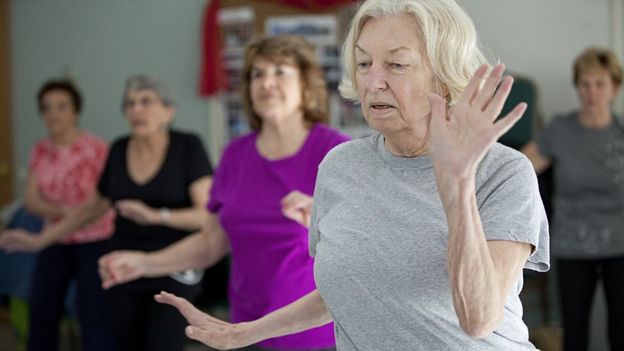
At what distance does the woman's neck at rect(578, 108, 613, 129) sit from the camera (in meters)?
3.78

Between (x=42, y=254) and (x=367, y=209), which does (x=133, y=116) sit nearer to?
(x=42, y=254)

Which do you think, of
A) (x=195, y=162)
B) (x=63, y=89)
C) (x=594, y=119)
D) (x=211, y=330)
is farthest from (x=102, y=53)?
(x=211, y=330)

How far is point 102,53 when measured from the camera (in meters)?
5.14

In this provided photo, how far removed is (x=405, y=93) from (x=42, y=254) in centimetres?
290

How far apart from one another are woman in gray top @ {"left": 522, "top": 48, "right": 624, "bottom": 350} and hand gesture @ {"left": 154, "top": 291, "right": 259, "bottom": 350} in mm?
2403

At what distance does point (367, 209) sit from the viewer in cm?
140

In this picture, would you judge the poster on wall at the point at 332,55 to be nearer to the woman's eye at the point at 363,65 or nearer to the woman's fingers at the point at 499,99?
the woman's eye at the point at 363,65

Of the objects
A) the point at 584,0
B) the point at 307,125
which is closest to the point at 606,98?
the point at 584,0

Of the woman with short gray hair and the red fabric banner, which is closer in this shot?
the woman with short gray hair

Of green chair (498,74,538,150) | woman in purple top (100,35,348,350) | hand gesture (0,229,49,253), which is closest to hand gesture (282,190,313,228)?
woman in purple top (100,35,348,350)

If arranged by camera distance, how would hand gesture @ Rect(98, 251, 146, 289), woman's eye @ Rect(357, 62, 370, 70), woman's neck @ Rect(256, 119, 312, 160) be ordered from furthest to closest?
hand gesture @ Rect(98, 251, 146, 289) < woman's neck @ Rect(256, 119, 312, 160) < woman's eye @ Rect(357, 62, 370, 70)

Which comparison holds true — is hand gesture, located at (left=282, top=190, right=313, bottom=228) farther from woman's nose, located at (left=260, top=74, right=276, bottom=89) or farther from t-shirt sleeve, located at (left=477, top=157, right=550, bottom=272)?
t-shirt sleeve, located at (left=477, top=157, right=550, bottom=272)

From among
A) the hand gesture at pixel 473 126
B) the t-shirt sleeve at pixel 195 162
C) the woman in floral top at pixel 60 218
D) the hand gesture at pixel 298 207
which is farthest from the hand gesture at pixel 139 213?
the hand gesture at pixel 473 126

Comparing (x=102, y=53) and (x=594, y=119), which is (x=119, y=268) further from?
(x=102, y=53)
